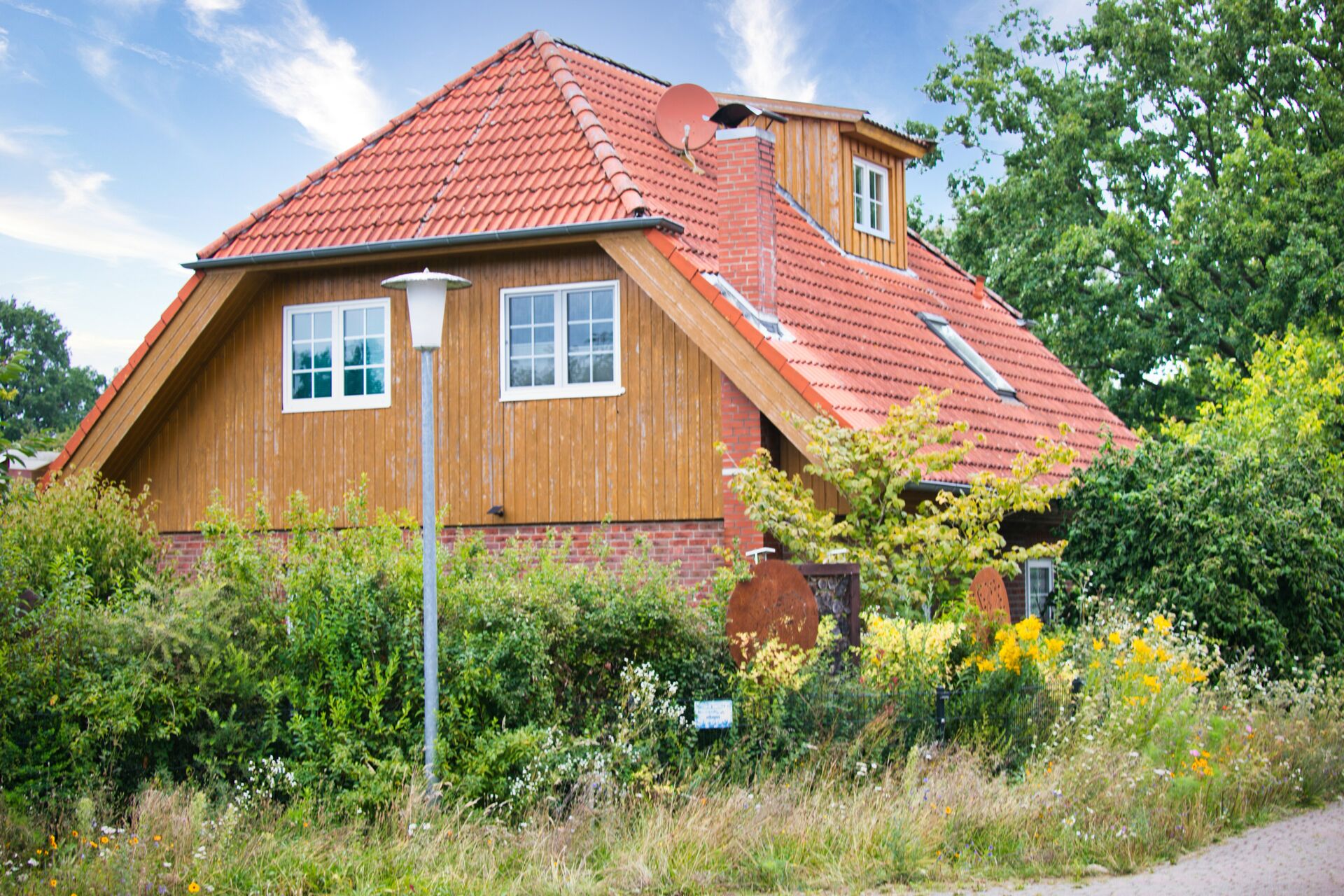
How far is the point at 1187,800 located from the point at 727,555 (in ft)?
16.3

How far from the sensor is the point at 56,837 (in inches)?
356

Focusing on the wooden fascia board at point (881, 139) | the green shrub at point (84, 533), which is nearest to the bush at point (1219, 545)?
the wooden fascia board at point (881, 139)

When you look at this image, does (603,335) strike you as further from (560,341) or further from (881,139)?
(881,139)

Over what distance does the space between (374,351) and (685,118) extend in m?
4.86

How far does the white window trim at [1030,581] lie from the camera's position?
19.2 metres

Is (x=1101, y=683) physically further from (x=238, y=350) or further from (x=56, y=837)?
(x=238, y=350)

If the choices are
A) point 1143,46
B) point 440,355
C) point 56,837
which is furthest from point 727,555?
point 1143,46

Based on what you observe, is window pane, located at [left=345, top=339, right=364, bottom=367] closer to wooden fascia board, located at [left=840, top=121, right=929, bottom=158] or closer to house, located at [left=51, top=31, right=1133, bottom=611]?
house, located at [left=51, top=31, right=1133, bottom=611]

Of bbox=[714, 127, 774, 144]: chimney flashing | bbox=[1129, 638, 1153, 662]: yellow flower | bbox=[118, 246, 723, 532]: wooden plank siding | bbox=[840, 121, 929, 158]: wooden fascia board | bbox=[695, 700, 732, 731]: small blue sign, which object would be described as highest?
bbox=[840, 121, 929, 158]: wooden fascia board

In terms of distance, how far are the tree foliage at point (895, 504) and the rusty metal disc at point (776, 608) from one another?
2.34 m

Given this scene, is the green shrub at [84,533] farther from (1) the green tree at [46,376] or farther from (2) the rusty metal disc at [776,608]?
(1) the green tree at [46,376]

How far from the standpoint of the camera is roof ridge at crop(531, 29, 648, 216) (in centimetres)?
1565

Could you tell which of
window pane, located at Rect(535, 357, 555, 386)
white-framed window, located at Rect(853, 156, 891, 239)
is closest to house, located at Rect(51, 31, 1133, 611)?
window pane, located at Rect(535, 357, 555, 386)

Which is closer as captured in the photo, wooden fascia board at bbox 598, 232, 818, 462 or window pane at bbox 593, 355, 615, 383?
wooden fascia board at bbox 598, 232, 818, 462
